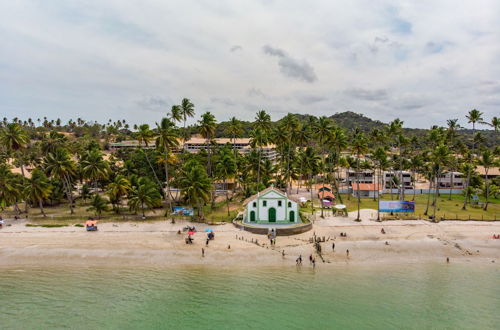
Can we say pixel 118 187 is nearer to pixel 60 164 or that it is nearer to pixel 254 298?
pixel 60 164

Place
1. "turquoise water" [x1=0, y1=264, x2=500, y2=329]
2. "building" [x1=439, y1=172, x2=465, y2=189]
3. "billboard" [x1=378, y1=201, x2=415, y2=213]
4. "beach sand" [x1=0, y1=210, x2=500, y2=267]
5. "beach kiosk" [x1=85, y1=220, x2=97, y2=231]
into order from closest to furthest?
"turquoise water" [x1=0, y1=264, x2=500, y2=329]
"beach sand" [x1=0, y1=210, x2=500, y2=267]
"beach kiosk" [x1=85, y1=220, x2=97, y2=231]
"billboard" [x1=378, y1=201, x2=415, y2=213]
"building" [x1=439, y1=172, x2=465, y2=189]

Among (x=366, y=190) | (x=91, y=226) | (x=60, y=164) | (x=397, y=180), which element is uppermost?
(x=60, y=164)

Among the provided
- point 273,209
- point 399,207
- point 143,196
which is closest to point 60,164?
point 143,196

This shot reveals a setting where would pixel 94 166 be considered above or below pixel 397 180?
above

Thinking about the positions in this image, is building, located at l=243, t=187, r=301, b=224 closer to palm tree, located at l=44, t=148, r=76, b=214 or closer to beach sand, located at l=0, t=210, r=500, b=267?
beach sand, located at l=0, t=210, r=500, b=267

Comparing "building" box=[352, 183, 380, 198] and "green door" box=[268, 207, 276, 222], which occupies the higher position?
"building" box=[352, 183, 380, 198]

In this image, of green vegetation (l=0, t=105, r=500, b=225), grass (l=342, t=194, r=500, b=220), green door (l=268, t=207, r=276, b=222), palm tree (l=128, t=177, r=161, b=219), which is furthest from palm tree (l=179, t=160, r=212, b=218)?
grass (l=342, t=194, r=500, b=220)

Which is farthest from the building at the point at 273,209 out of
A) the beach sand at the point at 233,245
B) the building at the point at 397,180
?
the building at the point at 397,180
